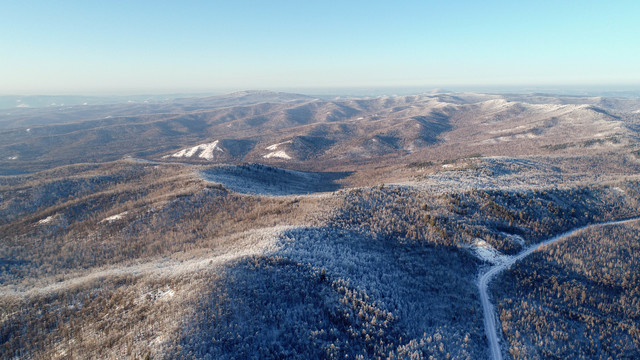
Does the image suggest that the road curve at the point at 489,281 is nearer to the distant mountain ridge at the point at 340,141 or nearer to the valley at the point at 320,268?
the valley at the point at 320,268

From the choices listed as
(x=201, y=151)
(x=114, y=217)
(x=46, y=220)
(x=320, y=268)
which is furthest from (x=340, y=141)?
(x=320, y=268)

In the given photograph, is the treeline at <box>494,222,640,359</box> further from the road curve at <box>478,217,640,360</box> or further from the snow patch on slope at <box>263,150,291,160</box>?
the snow patch on slope at <box>263,150,291,160</box>

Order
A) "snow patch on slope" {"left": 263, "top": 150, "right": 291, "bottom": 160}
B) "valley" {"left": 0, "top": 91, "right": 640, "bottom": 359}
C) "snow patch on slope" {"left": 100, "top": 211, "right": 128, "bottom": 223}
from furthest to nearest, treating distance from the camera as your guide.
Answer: "snow patch on slope" {"left": 263, "top": 150, "right": 291, "bottom": 160}
"snow patch on slope" {"left": 100, "top": 211, "right": 128, "bottom": 223}
"valley" {"left": 0, "top": 91, "right": 640, "bottom": 359}

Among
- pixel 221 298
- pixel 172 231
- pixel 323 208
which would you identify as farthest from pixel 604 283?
pixel 172 231

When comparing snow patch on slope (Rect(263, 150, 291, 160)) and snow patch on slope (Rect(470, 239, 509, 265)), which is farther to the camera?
snow patch on slope (Rect(263, 150, 291, 160))

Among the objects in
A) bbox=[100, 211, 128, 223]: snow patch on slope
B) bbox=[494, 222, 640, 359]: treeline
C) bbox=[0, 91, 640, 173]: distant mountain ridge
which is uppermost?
bbox=[0, 91, 640, 173]: distant mountain ridge

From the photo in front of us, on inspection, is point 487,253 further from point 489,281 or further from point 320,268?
point 320,268

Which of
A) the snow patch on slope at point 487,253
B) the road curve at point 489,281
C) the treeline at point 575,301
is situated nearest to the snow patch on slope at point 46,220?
the road curve at point 489,281

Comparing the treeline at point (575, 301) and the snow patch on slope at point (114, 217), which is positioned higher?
the snow patch on slope at point (114, 217)

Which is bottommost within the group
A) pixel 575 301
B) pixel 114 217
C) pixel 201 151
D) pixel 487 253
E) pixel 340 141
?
pixel 575 301

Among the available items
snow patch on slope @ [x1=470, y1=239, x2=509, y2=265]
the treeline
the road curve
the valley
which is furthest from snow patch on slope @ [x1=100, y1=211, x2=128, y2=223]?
the treeline
